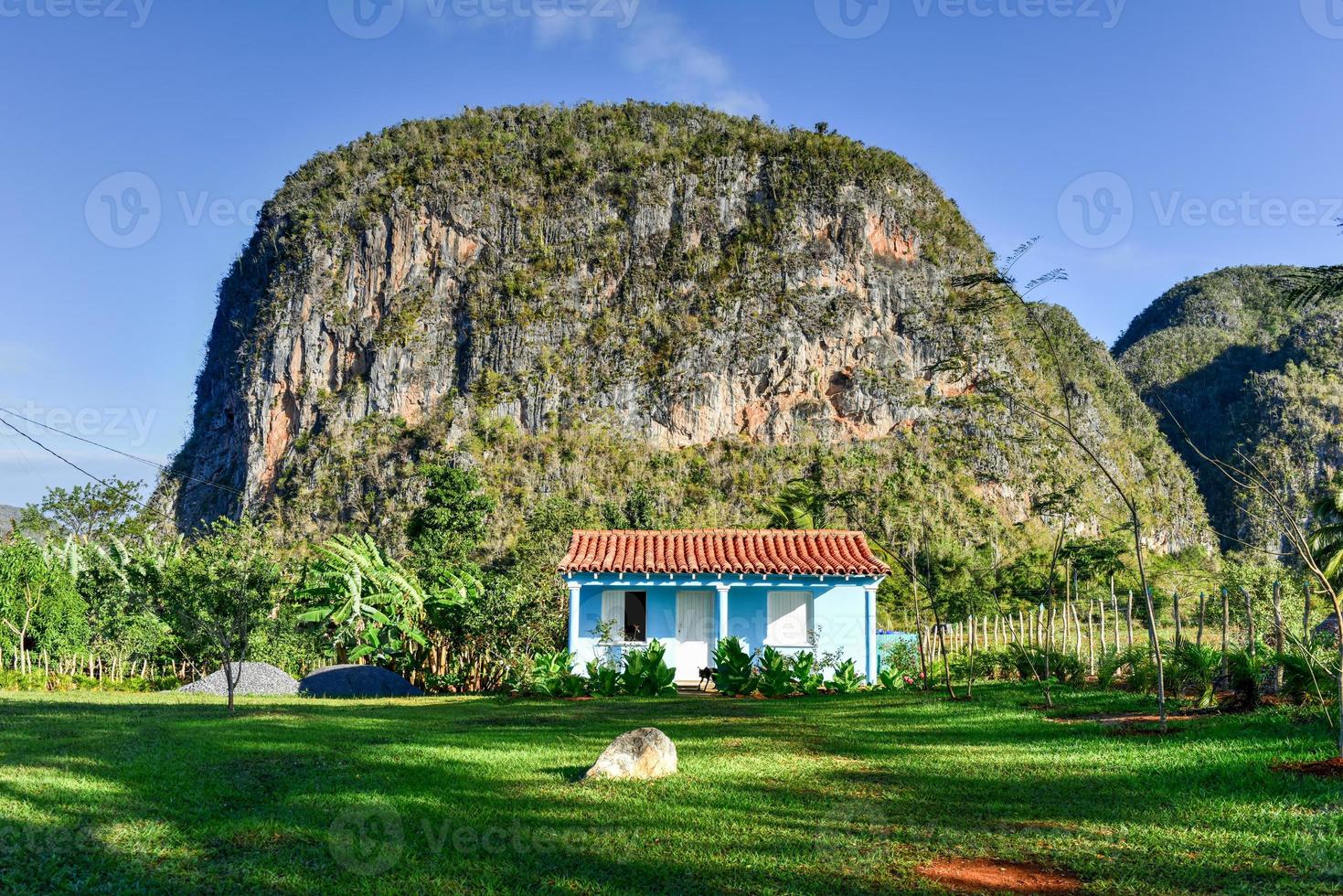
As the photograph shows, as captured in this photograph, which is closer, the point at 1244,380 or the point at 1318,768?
the point at 1318,768

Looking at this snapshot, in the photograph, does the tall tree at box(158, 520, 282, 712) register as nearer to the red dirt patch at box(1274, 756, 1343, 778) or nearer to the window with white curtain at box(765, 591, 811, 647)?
the red dirt patch at box(1274, 756, 1343, 778)

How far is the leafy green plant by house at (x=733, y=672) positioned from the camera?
18.4m

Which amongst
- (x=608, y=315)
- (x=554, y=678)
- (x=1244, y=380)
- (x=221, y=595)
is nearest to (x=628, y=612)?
(x=554, y=678)

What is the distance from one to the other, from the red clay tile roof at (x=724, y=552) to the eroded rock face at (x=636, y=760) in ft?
41.1

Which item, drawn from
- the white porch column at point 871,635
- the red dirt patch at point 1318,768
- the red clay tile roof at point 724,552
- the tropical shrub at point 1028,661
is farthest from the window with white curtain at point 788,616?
the red dirt patch at point 1318,768

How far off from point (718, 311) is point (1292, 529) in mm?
68198

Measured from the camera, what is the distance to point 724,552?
22312mm

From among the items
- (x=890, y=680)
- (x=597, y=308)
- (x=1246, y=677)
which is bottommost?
(x=890, y=680)

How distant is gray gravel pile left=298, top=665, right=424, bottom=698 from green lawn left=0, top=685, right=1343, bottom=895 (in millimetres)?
7788

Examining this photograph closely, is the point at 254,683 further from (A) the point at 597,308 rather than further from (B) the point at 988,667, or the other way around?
(A) the point at 597,308

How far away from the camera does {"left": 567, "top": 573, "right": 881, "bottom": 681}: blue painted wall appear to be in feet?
67.9

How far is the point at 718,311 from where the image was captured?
75438 millimetres

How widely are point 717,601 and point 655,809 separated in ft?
48.2

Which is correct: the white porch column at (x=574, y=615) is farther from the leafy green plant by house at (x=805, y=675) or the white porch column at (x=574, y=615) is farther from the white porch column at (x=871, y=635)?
the white porch column at (x=871, y=635)
